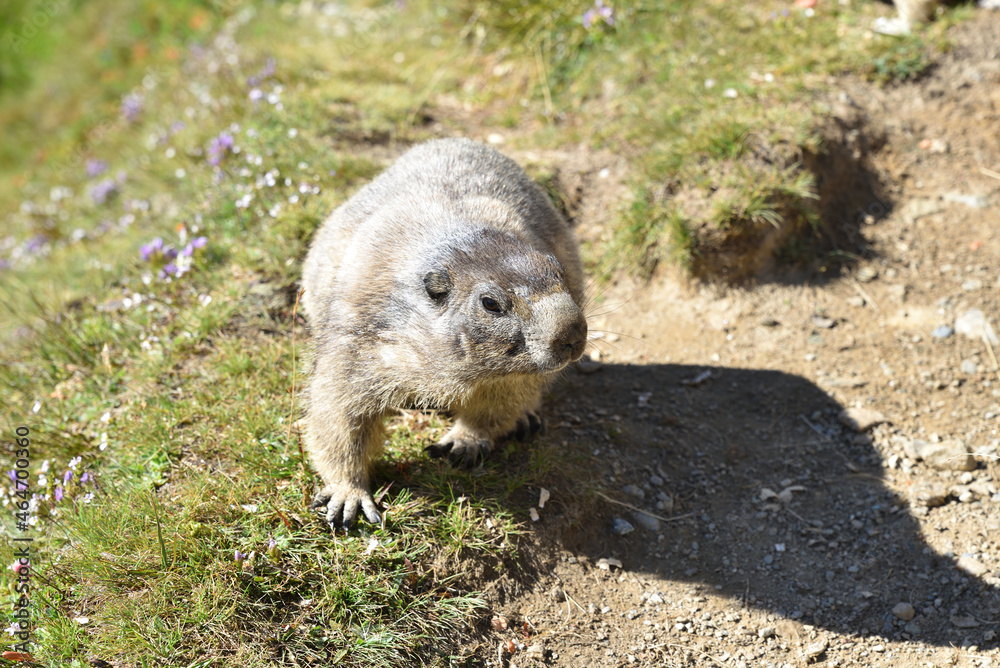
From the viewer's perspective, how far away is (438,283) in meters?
3.72

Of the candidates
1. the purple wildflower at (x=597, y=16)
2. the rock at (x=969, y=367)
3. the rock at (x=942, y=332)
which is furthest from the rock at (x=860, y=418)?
the purple wildflower at (x=597, y=16)

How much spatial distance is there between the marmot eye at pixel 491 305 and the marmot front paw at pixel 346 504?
1.40 meters

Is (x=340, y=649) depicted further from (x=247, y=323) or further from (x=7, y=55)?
(x=7, y=55)

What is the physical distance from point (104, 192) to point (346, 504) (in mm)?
7090

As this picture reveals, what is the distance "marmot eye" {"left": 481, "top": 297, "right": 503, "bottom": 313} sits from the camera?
3562mm

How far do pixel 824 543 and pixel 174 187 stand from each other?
295 inches

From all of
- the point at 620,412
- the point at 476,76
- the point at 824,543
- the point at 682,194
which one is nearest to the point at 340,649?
the point at 620,412

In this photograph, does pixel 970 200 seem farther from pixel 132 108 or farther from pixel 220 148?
pixel 132 108

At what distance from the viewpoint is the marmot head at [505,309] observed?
350 centimetres

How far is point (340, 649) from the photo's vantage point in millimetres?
3740

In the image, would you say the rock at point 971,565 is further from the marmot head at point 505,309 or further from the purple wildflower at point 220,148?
the purple wildflower at point 220,148

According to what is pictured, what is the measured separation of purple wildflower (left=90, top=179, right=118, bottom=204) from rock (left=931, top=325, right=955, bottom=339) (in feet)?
30.1

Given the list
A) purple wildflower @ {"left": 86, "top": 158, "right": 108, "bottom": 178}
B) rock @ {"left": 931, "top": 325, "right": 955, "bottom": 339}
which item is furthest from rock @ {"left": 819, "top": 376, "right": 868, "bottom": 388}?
purple wildflower @ {"left": 86, "top": 158, "right": 108, "bottom": 178}

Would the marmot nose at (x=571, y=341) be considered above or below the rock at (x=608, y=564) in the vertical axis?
above
